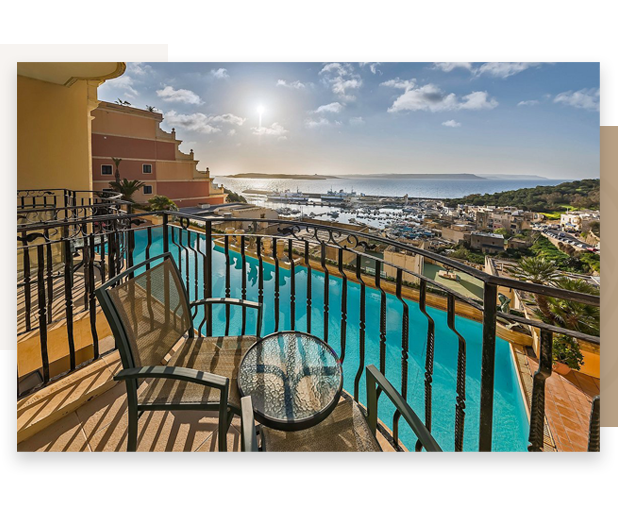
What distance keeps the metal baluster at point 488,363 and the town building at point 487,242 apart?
289 inches

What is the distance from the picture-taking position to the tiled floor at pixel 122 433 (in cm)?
134

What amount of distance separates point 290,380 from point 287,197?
11.5 m

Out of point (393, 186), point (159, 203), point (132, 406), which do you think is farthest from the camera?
point (159, 203)

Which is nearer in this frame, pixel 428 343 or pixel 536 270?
pixel 428 343

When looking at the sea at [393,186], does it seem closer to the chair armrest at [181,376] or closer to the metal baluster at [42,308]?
the chair armrest at [181,376]

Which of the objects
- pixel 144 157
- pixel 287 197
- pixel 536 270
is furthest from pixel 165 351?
pixel 144 157

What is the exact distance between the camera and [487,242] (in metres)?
7.89

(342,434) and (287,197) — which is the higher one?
(287,197)

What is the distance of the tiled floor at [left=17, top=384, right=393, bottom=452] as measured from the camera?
4.41ft

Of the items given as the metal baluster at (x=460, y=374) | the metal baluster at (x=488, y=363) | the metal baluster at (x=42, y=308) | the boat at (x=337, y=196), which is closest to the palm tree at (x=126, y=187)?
the boat at (x=337, y=196)

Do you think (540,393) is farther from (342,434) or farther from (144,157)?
(144,157)

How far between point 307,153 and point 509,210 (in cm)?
680
